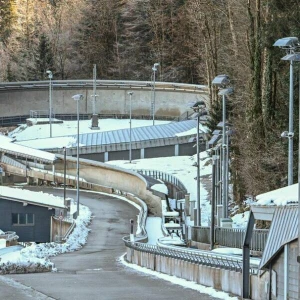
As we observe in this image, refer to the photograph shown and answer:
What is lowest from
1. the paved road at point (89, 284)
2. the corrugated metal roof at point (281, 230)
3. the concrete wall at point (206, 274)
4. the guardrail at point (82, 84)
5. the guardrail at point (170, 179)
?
the paved road at point (89, 284)

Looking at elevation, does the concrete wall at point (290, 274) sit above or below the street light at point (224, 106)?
below

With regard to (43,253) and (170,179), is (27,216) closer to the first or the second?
(170,179)

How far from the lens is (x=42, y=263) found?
1219 inches

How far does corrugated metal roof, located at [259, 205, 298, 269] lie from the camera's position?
1812 cm

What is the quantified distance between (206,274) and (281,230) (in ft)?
17.8

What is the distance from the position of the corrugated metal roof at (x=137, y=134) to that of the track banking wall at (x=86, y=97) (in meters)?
11.5

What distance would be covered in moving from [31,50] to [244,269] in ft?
333

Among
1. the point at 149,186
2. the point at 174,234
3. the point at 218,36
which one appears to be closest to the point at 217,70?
the point at 218,36

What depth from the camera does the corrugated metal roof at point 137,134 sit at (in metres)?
85.8

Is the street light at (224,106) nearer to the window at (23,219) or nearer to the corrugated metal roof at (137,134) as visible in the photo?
the window at (23,219)

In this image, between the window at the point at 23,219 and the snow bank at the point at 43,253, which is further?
the window at the point at 23,219

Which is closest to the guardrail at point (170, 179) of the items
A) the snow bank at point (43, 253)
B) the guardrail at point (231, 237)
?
the snow bank at point (43, 253)

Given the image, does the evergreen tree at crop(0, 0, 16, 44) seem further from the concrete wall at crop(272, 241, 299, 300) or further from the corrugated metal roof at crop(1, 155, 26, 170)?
the concrete wall at crop(272, 241, 299, 300)

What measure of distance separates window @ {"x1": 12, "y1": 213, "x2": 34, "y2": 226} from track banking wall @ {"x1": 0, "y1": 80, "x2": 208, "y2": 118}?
39.2 meters
